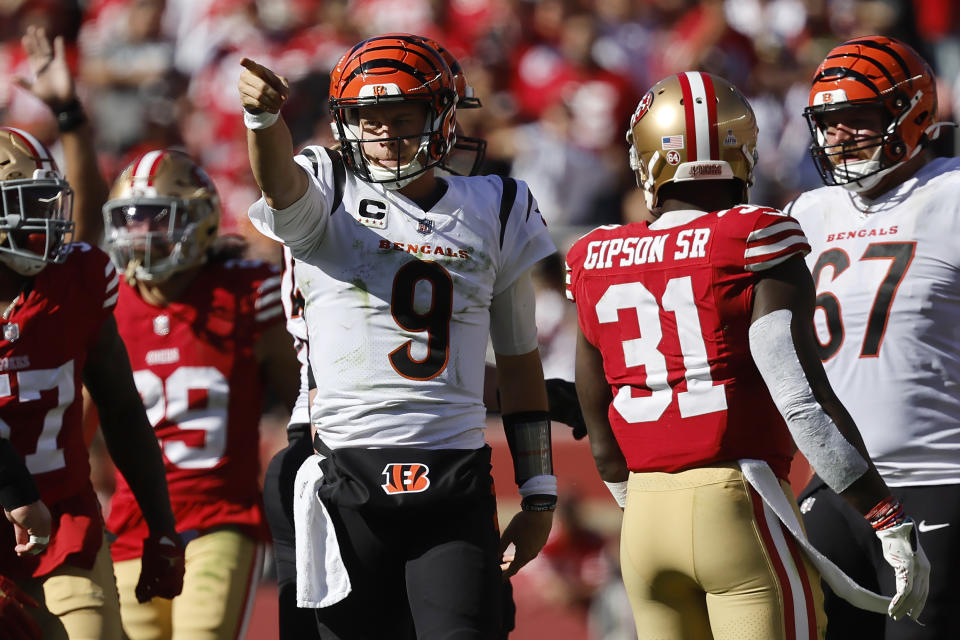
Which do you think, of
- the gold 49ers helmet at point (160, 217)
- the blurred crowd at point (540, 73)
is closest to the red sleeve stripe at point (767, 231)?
the gold 49ers helmet at point (160, 217)

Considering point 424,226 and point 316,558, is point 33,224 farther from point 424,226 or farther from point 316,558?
point 316,558

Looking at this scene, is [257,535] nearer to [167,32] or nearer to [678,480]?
[678,480]

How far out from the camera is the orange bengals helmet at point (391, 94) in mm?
3305

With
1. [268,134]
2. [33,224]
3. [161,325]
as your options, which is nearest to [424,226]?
[268,134]

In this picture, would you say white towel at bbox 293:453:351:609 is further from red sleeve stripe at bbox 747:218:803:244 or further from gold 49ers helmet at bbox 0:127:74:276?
red sleeve stripe at bbox 747:218:803:244

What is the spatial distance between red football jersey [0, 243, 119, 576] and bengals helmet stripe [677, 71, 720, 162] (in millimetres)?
1726

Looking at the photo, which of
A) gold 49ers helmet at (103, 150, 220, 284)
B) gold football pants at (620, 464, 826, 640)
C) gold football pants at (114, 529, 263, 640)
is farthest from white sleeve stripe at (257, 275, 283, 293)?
gold football pants at (620, 464, 826, 640)

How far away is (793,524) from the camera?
10.2 feet

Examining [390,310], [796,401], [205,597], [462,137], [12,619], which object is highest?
[462,137]

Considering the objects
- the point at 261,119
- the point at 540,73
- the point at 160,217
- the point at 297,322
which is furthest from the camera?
the point at 540,73

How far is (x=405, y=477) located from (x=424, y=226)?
61 centimetres

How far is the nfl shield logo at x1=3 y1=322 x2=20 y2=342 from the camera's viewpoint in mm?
3678

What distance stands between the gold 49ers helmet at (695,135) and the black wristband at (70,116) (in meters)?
2.42

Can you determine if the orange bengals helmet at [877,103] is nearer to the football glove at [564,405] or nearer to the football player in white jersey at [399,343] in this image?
the football glove at [564,405]
